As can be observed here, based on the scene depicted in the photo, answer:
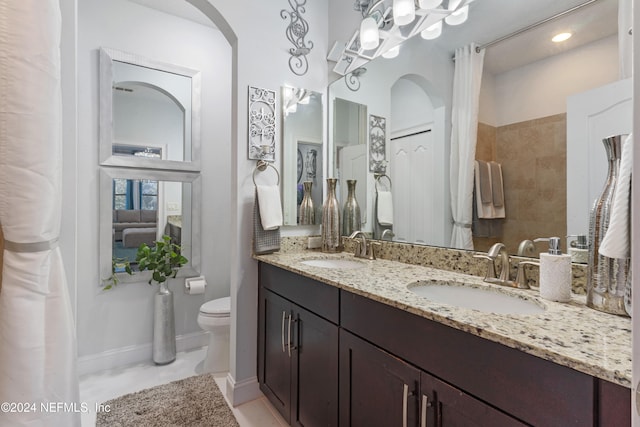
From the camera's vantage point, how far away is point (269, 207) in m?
1.77

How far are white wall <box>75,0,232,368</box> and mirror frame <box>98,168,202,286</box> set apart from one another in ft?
0.16

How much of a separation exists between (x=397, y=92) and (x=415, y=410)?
59.9 inches

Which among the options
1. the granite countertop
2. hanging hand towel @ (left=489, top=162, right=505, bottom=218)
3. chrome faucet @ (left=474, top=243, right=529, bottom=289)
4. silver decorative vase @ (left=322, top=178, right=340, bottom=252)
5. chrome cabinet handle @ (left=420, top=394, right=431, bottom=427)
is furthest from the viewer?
silver decorative vase @ (left=322, top=178, right=340, bottom=252)

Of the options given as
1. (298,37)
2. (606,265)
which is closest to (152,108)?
(298,37)

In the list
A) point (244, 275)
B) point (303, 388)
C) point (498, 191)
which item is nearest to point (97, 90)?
point (244, 275)

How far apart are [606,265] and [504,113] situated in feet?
2.25

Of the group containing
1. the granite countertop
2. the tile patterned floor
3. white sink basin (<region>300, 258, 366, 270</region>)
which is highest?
the granite countertop

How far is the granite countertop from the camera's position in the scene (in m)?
0.55

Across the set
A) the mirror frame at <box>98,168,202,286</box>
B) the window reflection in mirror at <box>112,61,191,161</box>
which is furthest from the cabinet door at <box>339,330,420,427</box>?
the window reflection in mirror at <box>112,61,191,161</box>

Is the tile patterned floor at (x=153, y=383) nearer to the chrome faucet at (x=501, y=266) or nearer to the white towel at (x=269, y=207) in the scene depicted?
the white towel at (x=269, y=207)

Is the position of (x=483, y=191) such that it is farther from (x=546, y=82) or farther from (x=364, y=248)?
(x=364, y=248)

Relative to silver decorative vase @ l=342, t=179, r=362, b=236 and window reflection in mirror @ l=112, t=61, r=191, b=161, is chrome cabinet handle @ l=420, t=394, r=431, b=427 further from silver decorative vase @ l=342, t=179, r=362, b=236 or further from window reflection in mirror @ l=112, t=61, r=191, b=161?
window reflection in mirror @ l=112, t=61, r=191, b=161

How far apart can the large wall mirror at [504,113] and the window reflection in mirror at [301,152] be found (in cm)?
46

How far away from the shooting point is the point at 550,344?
608 mm
